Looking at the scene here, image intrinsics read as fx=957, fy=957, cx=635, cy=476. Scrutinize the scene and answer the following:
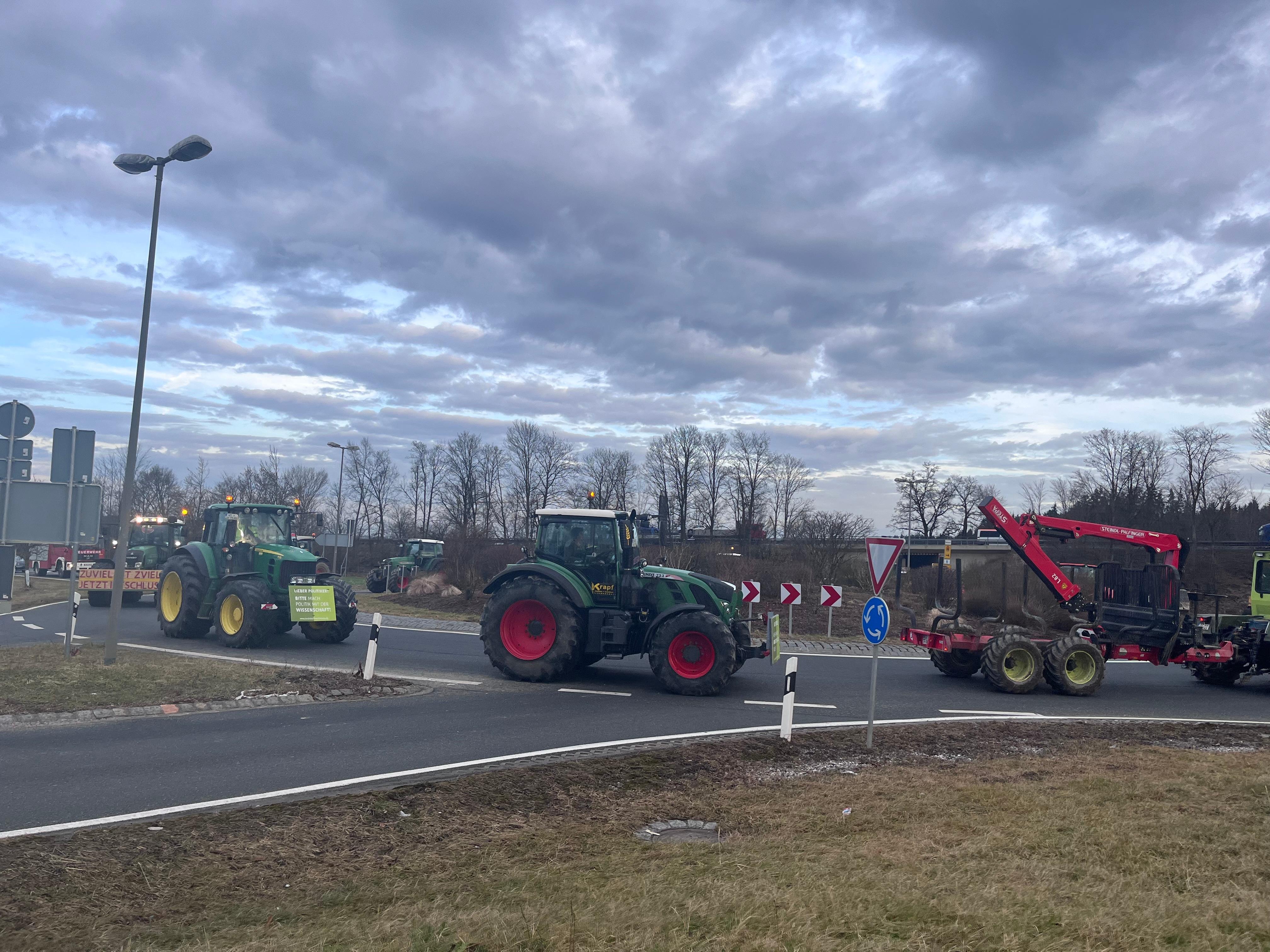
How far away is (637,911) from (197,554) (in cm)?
1657

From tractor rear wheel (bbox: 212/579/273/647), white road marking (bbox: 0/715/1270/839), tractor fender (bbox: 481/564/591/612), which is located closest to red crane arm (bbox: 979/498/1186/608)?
white road marking (bbox: 0/715/1270/839)

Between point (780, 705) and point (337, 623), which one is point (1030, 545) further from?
point (337, 623)

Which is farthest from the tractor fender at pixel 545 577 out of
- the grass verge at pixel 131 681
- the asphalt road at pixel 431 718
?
the grass verge at pixel 131 681

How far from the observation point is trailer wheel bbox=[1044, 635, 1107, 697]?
1433 cm

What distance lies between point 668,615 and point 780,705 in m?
1.88

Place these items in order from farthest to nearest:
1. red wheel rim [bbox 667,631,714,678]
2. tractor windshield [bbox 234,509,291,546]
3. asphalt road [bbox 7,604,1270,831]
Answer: tractor windshield [bbox 234,509,291,546], red wheel rim [bbox 667,631,714,678], asphalt road [bbox 7,604,1270,831]

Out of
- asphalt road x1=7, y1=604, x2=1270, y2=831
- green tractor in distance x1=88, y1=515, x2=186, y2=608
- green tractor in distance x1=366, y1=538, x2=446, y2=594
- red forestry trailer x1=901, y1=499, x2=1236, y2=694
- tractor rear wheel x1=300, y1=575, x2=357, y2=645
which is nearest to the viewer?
asphalt road x1=7, y1=604, x2=1270, y2=831

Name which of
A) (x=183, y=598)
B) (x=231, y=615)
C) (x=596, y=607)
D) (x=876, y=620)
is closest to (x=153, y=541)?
(x=183, y=598)

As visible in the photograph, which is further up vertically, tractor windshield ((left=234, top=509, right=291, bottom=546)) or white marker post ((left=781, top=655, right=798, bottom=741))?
tractor windshield ((left=234, top=509, right=291, bottom=546))

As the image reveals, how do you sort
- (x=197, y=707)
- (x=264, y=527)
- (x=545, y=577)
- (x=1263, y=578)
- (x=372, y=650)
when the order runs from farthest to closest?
1. (x=264, y=527)
2. (x=1263, y=578)
3. (x=545, y=577)
4. (x=372, y=650)
5. (x=197, y=707)

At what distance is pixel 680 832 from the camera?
6.71 metres

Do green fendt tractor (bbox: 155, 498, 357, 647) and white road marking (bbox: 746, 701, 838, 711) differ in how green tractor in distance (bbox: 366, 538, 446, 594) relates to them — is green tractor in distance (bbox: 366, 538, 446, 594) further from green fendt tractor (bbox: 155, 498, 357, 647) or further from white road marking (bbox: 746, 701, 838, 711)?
white road marking (bbox: 746, 701, 838, 711)

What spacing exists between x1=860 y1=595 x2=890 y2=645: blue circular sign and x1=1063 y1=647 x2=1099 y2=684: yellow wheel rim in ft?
18.4

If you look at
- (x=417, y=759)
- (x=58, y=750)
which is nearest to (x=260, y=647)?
(x=58, y=750)
